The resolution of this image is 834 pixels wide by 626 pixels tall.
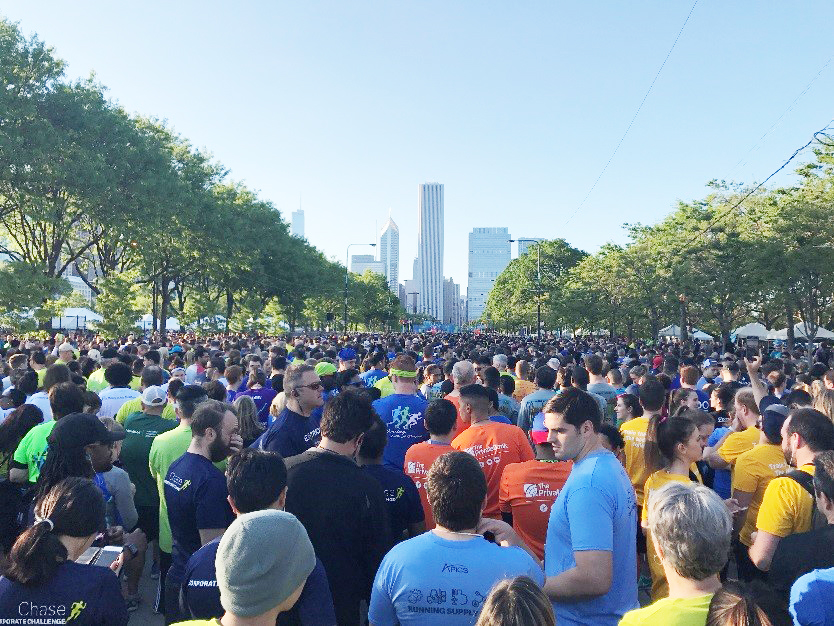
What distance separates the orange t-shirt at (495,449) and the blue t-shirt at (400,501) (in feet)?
2.62

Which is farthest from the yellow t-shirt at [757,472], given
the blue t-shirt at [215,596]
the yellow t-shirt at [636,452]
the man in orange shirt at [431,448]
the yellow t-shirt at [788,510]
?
the blue t-shirt at [215,596]

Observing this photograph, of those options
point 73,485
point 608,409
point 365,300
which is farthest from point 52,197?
point 365,300

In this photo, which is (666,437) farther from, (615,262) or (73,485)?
(615,262)

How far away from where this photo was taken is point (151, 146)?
92.0ft

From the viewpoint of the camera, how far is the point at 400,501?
4316mm

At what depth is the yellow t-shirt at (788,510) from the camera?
11.3 ft

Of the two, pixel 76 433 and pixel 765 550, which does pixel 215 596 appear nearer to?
pixel 76 433

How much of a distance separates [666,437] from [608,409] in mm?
5023

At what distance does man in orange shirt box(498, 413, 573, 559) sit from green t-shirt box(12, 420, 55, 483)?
140 inches

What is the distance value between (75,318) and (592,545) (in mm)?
60043

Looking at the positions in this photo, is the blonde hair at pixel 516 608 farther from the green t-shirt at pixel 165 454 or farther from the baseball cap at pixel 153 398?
the baseball cap at pixel 153 398

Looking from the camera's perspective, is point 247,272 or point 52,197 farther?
point 247,272

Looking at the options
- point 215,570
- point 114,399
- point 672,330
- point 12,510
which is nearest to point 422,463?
point 215,570

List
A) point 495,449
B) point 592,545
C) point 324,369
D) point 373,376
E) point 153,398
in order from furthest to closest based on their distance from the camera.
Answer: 1. point 373,376
2. point 324,369
3. point 153,398
4. point 495,449
5. point 592,545
